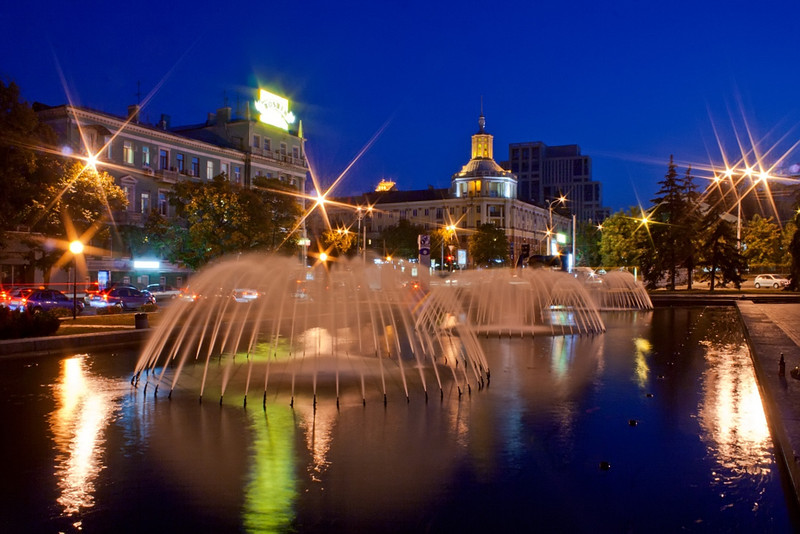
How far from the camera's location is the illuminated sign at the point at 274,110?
75.4 metres

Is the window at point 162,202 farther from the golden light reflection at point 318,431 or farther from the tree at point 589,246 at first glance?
the tree at point 589,246

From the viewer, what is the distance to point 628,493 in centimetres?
799

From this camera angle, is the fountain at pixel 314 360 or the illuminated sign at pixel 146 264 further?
the illuminated sign at pixel 146 264

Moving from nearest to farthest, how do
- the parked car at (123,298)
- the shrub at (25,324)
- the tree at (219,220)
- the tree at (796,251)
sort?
1. the shrub at (25,324)
2. the parked car at (123,298)
3. the tree at (219,220)
4. the tree at (796,251)

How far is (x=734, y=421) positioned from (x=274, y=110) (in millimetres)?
71503

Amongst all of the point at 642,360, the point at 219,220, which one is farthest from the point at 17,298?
the point at 642,360

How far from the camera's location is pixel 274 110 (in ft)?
254

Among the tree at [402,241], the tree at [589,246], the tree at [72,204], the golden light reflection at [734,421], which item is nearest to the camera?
the golden light reflection at [734,421]

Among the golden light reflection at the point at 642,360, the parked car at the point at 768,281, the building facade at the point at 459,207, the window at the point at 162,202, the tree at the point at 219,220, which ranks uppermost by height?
the building facade at the point at 459,207

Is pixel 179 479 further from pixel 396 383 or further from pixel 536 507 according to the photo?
pixel 396 383

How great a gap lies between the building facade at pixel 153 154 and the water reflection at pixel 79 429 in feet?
117

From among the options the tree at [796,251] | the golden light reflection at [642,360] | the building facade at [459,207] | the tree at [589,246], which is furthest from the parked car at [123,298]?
the tree at [589,246]

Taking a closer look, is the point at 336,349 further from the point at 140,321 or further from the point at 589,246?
the point at 589,246

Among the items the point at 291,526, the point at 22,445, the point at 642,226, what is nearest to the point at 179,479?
the point at 291,526
